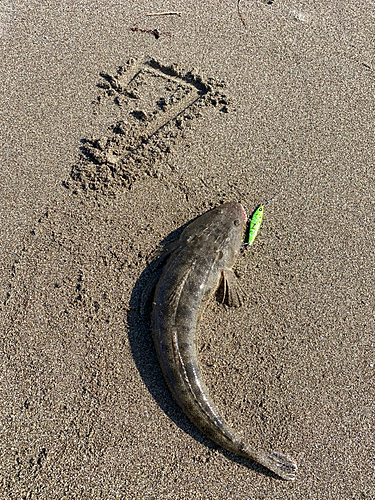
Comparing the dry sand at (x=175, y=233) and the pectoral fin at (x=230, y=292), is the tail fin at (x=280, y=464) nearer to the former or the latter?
the dry sand at (x=175, y=233)

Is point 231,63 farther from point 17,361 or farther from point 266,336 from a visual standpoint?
point 17,361

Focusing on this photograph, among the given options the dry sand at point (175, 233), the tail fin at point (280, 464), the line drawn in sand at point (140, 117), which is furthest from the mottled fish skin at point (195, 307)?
the line drawn in sand at point (140, 117)

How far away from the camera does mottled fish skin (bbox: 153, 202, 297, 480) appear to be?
119 inches

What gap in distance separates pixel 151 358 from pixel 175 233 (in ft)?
4.12

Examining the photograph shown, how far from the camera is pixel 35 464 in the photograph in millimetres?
2943

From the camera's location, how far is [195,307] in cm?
328

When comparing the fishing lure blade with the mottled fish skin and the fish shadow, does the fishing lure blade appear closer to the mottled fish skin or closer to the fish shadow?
the mottled fish skin

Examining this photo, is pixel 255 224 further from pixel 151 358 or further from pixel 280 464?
pixel 280 464

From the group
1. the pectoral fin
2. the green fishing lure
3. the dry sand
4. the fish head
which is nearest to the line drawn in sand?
the dry sand

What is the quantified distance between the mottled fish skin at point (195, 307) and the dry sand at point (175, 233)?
0.13 meters

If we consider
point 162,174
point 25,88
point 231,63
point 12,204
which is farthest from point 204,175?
point 25,88

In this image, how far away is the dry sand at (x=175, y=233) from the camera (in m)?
3.06

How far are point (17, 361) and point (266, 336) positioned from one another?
2313mm

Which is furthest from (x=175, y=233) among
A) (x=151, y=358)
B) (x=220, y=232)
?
(x=151, y=358)
